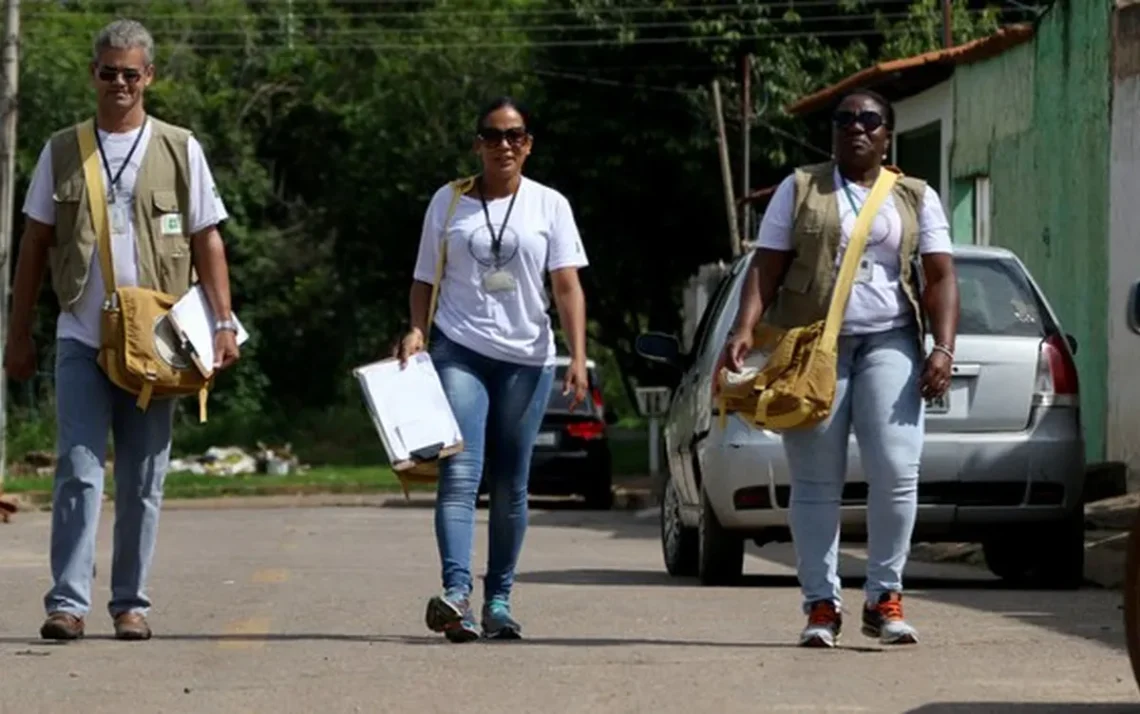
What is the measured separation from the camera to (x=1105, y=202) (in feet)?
71.2

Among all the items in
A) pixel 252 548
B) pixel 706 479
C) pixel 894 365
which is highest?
Result: pixel 894 365

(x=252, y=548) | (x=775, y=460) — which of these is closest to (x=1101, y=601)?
(x=775, y=460)

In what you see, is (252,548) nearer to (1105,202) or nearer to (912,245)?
(1105,202)

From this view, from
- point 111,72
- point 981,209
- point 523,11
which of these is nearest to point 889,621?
point 111,72

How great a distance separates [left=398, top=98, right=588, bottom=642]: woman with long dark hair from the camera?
1038cm

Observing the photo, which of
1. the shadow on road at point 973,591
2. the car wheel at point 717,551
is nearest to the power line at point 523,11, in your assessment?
the shadow on road at point 973,591

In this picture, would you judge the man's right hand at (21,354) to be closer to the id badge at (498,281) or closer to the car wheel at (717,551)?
the id badge at (498,281)

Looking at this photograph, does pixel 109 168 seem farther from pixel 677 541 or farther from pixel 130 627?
pixel 677 541

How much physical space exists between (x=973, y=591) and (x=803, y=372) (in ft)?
12.1

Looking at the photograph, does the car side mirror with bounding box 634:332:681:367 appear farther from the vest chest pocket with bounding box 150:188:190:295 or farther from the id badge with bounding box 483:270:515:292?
the vest chest pocket with bounding box 150:188:190:295

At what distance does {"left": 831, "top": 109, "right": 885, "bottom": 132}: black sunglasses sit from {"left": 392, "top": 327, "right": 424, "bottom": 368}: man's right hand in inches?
64.3

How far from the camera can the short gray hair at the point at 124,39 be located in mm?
10086

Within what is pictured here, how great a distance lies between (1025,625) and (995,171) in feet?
52.0

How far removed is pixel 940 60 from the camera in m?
28.3
